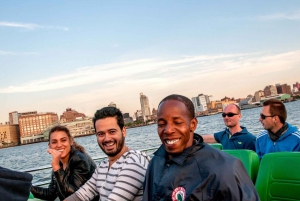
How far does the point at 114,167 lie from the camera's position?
2.69m

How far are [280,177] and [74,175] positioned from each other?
2008 millimetres

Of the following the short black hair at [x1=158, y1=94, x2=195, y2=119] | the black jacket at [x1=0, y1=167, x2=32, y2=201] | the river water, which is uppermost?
the short black hair at [x1=158, y1=94, x2=195, y2=119]

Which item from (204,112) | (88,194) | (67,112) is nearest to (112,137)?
(88,194)

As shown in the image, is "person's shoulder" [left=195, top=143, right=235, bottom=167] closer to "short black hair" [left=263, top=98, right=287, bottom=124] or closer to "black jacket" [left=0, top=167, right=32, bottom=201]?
"black jacket" [left=0, top=167, right=32, bottom=201]

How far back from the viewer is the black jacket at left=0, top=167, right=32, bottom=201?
43.4 inches

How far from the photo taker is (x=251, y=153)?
9.42ft

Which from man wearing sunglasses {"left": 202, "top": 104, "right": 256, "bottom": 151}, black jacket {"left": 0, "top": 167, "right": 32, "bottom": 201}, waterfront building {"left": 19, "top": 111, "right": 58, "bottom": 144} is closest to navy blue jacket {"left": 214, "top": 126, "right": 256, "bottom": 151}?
man wearing sunglasses {"left": 202, "top": 104, "right": 256, "bottom": 151}

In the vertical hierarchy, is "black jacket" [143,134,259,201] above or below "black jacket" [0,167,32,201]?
below

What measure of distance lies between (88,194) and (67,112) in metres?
138

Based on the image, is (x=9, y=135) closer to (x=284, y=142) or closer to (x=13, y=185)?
(x=284, y=142)

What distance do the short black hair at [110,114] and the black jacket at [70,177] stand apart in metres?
0.76

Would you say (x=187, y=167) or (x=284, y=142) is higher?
(x=187, y=167)

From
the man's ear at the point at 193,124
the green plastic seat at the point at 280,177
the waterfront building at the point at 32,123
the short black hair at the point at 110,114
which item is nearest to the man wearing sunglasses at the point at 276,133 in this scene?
the green plastic seat at the point at 280,177

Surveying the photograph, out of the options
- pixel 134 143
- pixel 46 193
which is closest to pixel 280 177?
pixel 46 193
